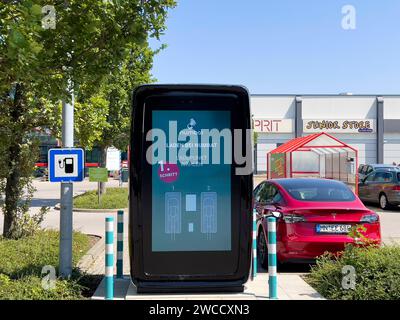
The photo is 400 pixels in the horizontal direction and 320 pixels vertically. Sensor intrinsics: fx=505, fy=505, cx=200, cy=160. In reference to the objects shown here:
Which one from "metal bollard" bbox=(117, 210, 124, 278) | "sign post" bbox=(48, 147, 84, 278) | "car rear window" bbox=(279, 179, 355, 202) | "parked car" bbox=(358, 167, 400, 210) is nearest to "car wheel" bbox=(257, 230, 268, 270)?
"car rear window" bbox=(279, 179, 355, 202)

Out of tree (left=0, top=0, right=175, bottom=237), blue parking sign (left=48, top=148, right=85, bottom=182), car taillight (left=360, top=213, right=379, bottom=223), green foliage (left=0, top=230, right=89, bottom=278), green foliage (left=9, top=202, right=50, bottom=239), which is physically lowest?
green foliage (left=0, top=230, right=89, bottom=278)

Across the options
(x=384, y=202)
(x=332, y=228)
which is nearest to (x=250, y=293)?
(x=332, y=228)

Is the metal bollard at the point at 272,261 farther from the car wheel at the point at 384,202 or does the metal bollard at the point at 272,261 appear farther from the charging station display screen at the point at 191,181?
the car wheel at the point at 384,202

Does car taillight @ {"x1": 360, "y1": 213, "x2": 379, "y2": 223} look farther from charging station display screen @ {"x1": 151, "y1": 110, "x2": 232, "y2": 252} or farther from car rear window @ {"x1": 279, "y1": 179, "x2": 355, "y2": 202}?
charging station display screen @ {"x1": 151, "y1": 110, "x2": 232, "y2": 252}

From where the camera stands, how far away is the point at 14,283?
5902 millimetres

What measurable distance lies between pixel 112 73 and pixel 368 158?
54.8 meters

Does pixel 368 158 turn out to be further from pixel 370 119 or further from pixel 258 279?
pixel 258 279

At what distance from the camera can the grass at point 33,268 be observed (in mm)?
5773

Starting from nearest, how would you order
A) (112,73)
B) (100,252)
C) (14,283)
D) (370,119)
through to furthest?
(14,283) → (112,73) → (100,252) → (370,119)

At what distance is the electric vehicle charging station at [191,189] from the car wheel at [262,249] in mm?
2467

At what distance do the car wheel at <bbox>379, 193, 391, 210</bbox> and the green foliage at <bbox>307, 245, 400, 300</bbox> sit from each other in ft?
39.2

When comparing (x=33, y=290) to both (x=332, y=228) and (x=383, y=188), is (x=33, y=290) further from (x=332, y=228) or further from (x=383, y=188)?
(x=383, y=188)

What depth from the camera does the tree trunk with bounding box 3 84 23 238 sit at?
33.2 feet

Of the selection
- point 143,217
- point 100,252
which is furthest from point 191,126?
point 100,252
